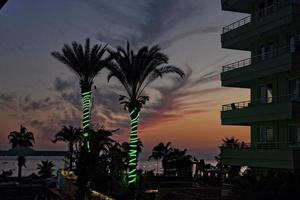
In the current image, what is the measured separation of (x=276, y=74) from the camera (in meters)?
29.8

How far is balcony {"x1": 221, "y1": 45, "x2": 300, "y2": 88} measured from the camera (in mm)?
27531

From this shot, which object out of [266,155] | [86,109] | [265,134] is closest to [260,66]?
[265,134]

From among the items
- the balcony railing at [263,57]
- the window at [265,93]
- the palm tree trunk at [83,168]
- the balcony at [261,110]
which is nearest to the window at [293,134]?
the balcony at [261,110]

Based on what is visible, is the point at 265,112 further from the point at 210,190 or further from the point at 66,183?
the point at 66,183

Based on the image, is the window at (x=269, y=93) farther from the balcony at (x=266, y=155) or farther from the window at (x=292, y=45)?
the window at (x=292, y=45)

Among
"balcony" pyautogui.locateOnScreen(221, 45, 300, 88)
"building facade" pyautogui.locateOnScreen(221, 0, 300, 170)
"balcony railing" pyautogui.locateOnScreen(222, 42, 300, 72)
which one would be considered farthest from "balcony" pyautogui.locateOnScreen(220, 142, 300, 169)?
"balcony railing" pyautogui.locateOnScreen(222, 42, 300, 72)

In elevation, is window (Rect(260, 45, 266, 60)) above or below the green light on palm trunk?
above

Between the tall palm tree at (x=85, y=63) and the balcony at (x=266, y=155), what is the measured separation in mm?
10330

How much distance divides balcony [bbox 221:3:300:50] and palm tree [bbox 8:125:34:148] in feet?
143

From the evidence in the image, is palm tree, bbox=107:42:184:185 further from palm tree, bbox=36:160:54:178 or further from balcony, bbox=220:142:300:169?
palm tree, bbox=36:160:54:178

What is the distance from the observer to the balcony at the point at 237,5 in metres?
33.6

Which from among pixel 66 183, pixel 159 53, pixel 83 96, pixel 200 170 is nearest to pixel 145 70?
pixel 159 53

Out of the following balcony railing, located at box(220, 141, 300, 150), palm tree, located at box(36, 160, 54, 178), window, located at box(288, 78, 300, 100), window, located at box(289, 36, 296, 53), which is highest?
window, located at box(289, 36, 296, 53)

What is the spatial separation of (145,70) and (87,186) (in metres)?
7.80
